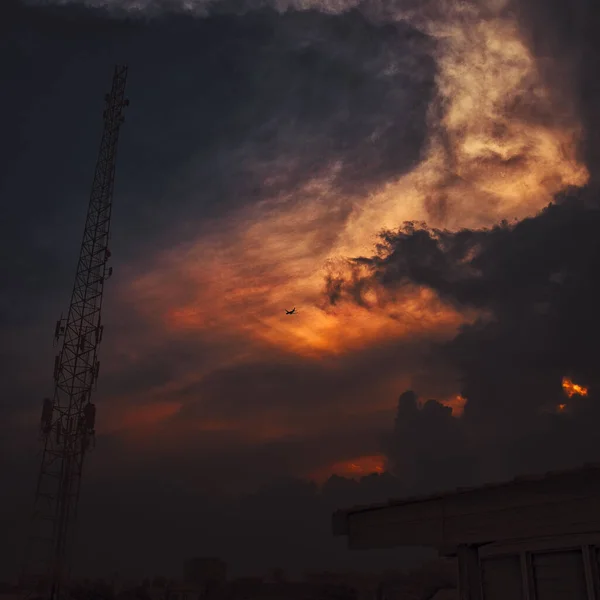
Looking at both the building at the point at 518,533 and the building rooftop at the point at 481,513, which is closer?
the building at the point at 518,533

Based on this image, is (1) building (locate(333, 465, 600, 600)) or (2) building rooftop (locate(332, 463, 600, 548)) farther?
(2) building rooftop (locate(332, 463, 600, 548))

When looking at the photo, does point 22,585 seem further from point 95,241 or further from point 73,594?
point 95,241

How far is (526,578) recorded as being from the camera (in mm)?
10734

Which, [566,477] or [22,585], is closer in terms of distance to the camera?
[566,477]

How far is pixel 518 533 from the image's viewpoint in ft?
36.0

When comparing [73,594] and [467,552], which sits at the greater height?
[467,552]

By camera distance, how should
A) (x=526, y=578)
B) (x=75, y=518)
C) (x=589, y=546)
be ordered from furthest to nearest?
(x=75, y=518) → (x=526, y=578) → (x=589, y=546)

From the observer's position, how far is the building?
402 inches

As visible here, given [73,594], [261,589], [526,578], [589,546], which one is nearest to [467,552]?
[526,578]

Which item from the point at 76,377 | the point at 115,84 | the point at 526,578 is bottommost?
the point at 526,578

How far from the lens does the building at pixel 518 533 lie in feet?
33.5

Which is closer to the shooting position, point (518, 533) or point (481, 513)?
point (518, 533)

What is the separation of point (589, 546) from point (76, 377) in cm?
6272

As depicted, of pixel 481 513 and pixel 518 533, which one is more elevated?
pixel 481 513
